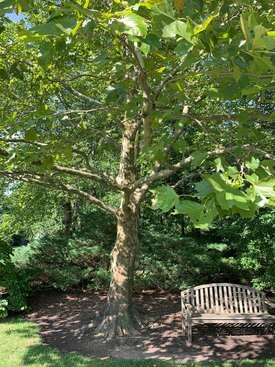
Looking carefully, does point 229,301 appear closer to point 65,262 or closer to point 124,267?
point 124,267

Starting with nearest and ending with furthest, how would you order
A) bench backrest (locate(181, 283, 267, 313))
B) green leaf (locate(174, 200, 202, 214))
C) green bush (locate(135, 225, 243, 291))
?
green leaf (locate(174, 200, 202, 214)), bench backrest (locate(181, 283, 267, 313)), green bush (locate(135, 225, 243, 291))

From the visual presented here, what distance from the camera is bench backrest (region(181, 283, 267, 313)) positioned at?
716 cm

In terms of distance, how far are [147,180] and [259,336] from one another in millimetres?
3691

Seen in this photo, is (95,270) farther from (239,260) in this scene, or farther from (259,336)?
(259,336)

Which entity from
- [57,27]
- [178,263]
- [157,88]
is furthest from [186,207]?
[178,263]

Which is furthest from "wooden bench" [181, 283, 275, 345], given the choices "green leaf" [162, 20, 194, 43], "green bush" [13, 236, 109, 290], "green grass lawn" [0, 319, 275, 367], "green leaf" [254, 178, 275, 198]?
"green leaf" [162, 20, 194, 43]

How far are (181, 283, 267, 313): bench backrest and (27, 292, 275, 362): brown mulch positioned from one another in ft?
1.12

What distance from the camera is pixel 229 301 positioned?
7.30 meters

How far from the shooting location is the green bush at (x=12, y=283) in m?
8.41

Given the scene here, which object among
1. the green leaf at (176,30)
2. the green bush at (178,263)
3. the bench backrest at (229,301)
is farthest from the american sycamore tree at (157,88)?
the green bush at (178,263)

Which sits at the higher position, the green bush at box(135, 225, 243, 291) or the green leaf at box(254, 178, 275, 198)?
the green bush at box(135, 225, 243, 291)

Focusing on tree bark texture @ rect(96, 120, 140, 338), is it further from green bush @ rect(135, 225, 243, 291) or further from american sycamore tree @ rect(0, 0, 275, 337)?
green bush @ rect(135, 225, 243, 291)

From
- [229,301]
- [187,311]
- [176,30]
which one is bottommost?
[187,311]

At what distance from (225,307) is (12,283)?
4841 millimetres
